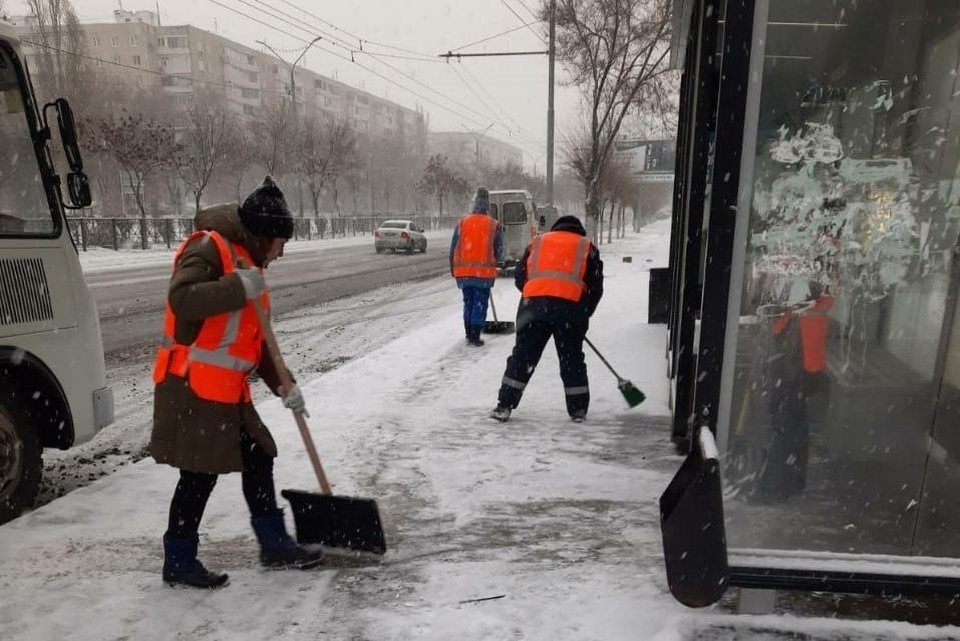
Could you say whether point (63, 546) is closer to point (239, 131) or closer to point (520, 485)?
point (520, 485)

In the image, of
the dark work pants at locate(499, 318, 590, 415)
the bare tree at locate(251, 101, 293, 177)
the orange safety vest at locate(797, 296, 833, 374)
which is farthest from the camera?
the bare tree at locate(251, 101, 293, 177)

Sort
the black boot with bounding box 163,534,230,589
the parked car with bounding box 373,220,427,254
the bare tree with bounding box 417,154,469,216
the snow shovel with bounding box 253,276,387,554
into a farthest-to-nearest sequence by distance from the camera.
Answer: the bare tree with bounding box 417,154,469,216
the parked car with bounding box 373,220,427,254
the snow shovel with bounding box 253,276,387,554
the black boot with bounding box 163,534,230,589

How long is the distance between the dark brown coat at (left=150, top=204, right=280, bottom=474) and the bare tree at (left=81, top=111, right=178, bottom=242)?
25.6 metres

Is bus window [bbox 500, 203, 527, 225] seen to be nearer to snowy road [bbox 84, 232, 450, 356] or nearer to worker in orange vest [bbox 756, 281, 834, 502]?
snowy road [bbox 84, 232, 450, 356]

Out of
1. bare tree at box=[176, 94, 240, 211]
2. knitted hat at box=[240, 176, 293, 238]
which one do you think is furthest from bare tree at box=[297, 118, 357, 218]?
knitted hat at box=[240, 176, 293, 238]

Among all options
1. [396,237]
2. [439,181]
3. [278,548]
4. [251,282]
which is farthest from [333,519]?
[439,181]

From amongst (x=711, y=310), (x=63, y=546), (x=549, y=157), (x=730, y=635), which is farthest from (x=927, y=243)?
(x=549, y=157)

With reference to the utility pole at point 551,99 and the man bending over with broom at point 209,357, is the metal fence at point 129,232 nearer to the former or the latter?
the utility pole at point 551,99

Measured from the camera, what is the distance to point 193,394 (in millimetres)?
2613

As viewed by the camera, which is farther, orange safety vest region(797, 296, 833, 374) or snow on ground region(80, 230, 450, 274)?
snow on ground region(80, 230, 450, 274)

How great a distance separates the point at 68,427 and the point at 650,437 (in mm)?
3802

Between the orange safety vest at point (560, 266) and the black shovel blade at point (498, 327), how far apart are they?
12.6 ft

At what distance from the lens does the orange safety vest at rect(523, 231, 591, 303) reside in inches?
190

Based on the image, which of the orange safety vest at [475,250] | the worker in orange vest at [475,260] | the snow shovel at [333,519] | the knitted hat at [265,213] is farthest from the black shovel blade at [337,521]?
the orange safety vest at [475,250]
